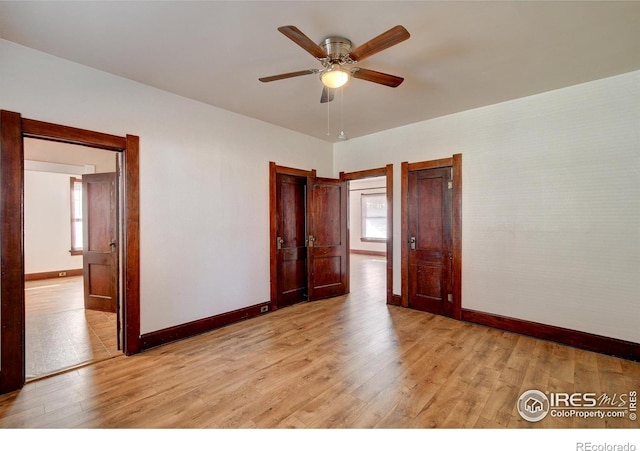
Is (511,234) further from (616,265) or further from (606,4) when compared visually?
(606,4)

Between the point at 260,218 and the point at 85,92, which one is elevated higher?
the point at 85,92

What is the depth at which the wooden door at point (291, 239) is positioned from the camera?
4551 mm

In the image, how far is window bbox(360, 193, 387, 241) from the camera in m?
10.5

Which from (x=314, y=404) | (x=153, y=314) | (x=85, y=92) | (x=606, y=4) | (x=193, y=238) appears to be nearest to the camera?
(x=606, y=4)

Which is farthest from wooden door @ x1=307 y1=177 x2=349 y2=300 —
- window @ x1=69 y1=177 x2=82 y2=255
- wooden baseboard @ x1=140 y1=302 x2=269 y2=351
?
window @ x1=69 y1=177 x2=82 y2=255

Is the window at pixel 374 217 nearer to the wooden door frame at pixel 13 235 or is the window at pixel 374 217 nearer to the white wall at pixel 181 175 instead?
the white wall at pixel 181 175

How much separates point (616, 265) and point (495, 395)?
6.58 feet

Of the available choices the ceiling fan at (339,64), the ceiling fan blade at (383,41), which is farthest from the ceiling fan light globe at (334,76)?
the ceiling fan blade at (383,41)

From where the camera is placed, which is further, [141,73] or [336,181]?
[336,181]

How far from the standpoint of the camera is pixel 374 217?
10758 mm

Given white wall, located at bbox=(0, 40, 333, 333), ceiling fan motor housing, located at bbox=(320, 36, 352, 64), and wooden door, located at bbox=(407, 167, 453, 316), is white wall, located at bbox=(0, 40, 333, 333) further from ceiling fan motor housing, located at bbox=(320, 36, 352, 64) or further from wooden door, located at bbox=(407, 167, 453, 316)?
wooden door, located at bbox=(407, 167, 453, 316)

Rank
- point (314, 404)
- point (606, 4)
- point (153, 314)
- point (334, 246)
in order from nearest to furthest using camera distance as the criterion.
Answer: point (606, 4), point (314, 404), point (153, 314), point (334, 246)

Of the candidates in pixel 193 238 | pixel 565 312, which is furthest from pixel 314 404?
pixel 565 312

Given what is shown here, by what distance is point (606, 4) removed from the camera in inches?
76.1
